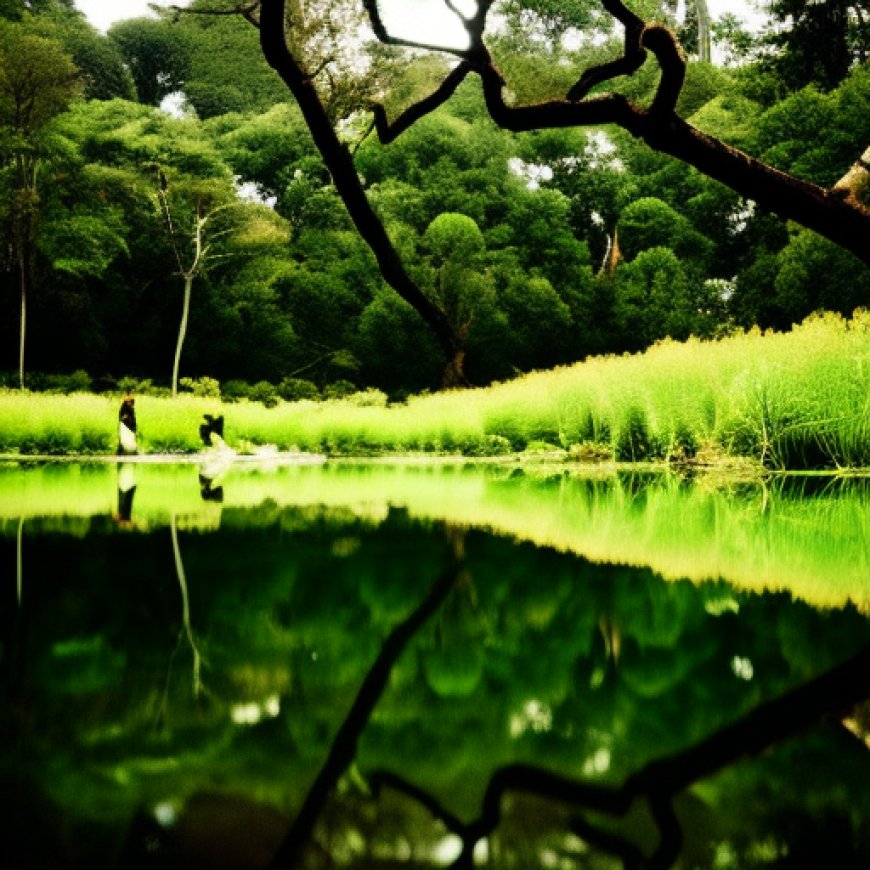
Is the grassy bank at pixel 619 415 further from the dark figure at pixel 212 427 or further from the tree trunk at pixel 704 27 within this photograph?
the tree trunk at pixel 704 27

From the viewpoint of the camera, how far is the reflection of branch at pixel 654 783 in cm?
59

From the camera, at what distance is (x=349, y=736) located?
2.56 feet

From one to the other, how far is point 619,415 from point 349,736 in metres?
7.26

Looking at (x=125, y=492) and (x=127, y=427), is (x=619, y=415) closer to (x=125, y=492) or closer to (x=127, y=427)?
(x=125, y=492)

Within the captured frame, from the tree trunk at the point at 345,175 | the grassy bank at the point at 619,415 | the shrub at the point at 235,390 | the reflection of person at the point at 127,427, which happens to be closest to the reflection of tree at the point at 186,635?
the tree trunk at the point at 345,175

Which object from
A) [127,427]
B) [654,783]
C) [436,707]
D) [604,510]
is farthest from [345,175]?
[127,427]

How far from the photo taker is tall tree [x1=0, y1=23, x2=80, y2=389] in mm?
16781

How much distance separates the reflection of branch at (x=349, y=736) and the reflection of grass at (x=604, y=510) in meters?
0.79

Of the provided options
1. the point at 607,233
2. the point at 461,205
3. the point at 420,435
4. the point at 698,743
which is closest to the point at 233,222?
the point at 461,205

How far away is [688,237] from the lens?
20547 mm

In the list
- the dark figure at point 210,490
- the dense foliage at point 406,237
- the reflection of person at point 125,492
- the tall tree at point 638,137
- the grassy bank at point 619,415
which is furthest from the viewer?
the dense foliage at point 406,237

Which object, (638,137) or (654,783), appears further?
(638,137)

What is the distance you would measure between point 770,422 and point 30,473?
5.37 m

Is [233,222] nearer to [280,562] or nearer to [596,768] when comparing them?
[280,562]
